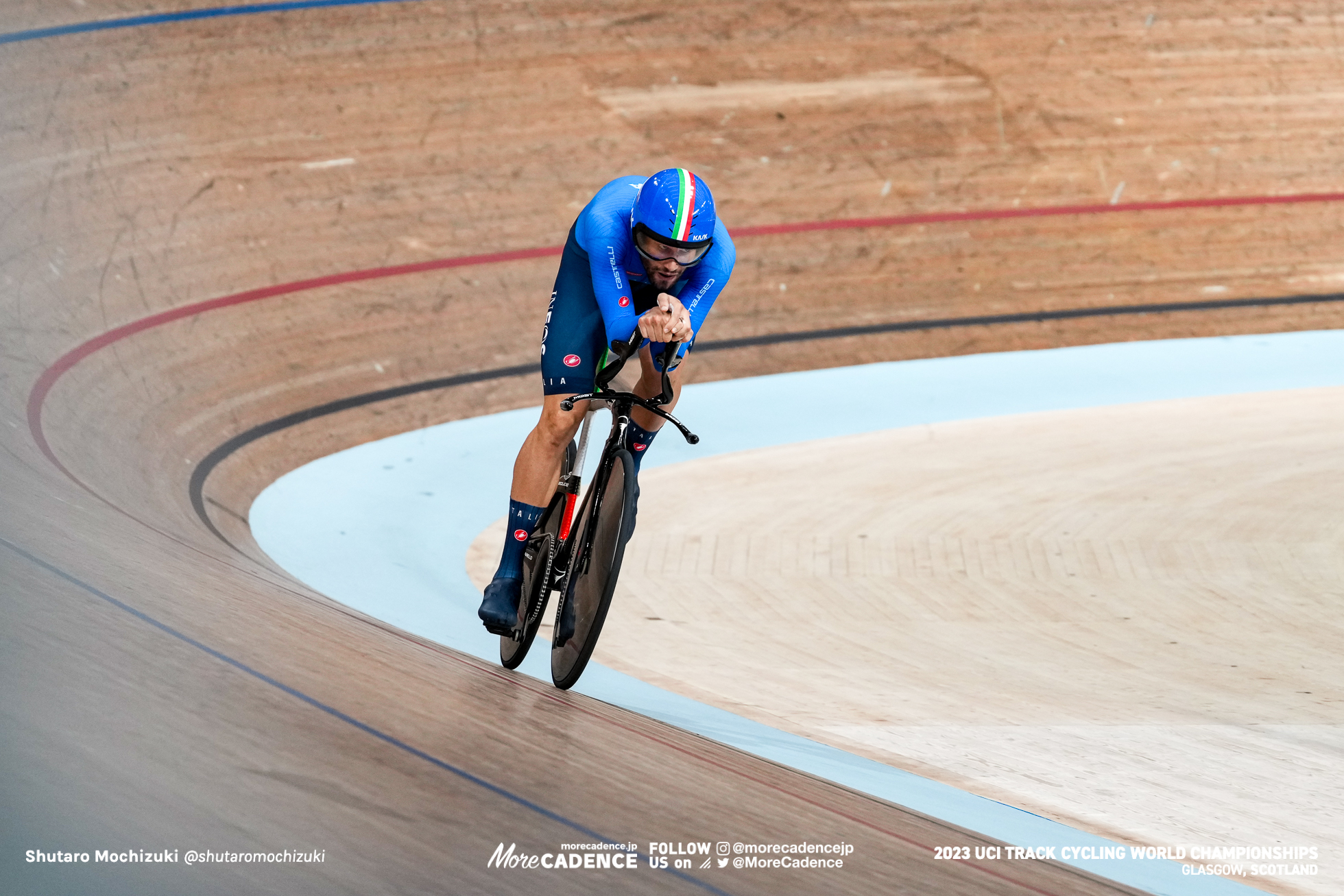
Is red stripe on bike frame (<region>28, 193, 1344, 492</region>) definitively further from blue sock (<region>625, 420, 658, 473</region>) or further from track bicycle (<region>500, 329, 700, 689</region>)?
blue sock (<region>625, 420, 658, 473</region>)

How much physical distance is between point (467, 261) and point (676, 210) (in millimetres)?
3253

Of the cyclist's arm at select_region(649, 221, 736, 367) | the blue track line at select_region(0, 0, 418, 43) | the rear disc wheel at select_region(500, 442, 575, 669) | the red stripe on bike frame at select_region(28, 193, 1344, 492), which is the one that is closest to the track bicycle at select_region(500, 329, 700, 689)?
the rear disc wheel at select_region(500, 442, 575, 669)

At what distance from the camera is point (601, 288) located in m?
2.42

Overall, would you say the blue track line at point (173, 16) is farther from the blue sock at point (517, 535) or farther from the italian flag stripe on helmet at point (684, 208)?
the italian flag stripe on helmet at point (684, 208)

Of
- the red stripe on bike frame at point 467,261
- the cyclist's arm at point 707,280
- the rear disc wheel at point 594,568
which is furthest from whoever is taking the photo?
the red stripe on bike frame at point 467,261

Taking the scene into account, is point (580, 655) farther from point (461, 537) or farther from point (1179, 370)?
point (1179, 370)

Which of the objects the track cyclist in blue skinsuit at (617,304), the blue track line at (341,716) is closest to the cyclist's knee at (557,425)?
the track cyclist in blue skinsuit at (617,304)

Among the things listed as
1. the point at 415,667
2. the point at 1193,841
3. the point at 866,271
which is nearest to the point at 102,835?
the point at 415,667

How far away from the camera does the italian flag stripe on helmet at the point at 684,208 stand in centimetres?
233

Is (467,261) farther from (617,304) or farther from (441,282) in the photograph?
(617,304)

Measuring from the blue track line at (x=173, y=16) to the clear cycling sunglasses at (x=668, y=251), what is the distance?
367cm

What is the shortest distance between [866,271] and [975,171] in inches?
32.9

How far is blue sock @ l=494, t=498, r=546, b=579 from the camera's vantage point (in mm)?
2645

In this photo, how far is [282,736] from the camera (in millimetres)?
1703
